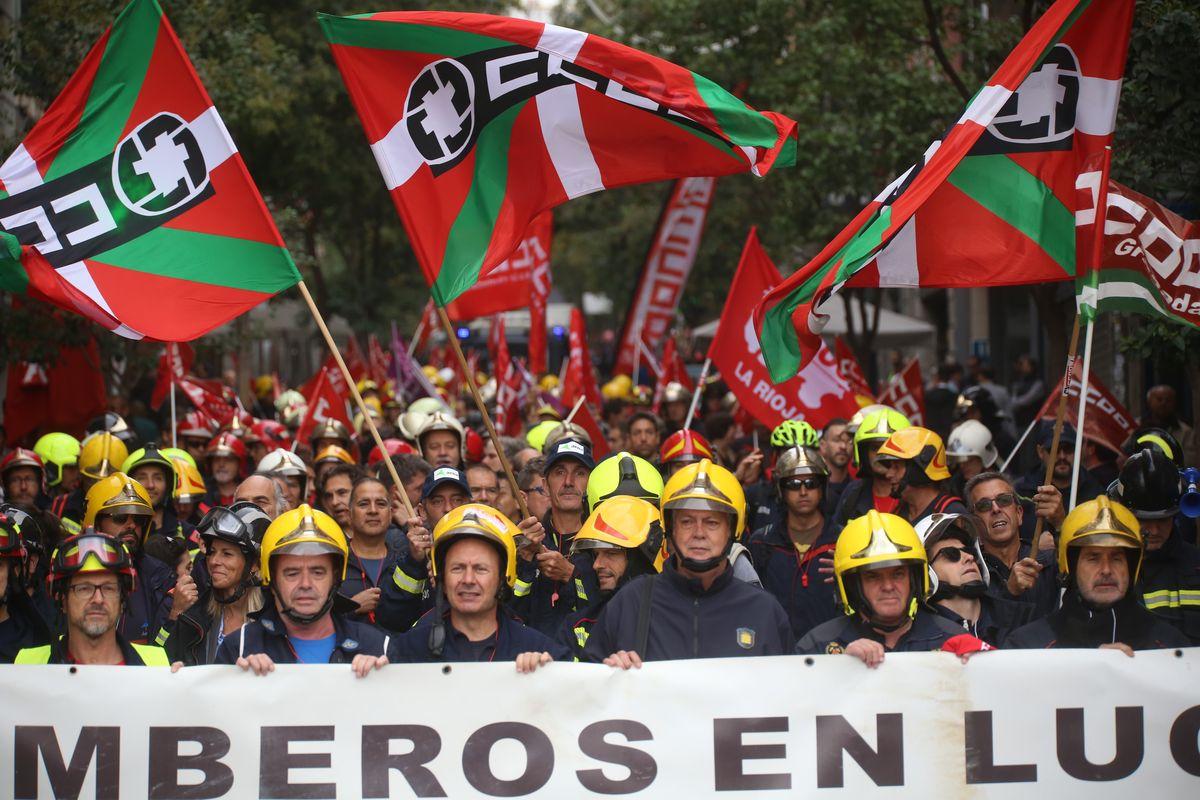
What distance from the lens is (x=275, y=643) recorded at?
5.66 m

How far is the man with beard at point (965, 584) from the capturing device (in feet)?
20.5

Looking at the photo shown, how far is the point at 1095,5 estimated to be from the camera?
6.97 meters

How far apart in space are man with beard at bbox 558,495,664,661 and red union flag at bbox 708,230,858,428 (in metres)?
4.41

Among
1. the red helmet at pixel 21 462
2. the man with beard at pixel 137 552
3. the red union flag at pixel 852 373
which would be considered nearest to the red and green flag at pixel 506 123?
the man with beard at pixel 137 552

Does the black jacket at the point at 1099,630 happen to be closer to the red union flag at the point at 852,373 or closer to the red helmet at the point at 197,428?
the red union flag at the point at 852,373

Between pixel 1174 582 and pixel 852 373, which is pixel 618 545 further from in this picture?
pixel 852 373

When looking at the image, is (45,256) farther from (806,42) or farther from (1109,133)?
(806,42)

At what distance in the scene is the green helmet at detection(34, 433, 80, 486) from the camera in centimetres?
1098

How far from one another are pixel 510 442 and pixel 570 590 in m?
4.64

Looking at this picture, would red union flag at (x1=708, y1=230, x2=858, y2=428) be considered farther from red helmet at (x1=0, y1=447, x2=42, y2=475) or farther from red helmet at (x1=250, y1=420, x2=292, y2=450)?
red helmet at (x1=0, y1=447, x2=42, y2=475)

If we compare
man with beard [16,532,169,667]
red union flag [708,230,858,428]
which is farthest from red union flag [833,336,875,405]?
man with beard [16,532,169,667]

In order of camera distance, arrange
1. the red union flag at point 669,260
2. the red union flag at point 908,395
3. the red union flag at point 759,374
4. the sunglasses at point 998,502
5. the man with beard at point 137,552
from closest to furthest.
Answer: the man with beard at point 137,552 → the sunglasses at point 998,502 → the red union flag at point 759,374 → the red union flag at point 908,395 → the red union flag at point 669,260

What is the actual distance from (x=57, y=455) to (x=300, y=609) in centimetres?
613

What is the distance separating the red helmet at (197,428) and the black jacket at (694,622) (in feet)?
27.5
